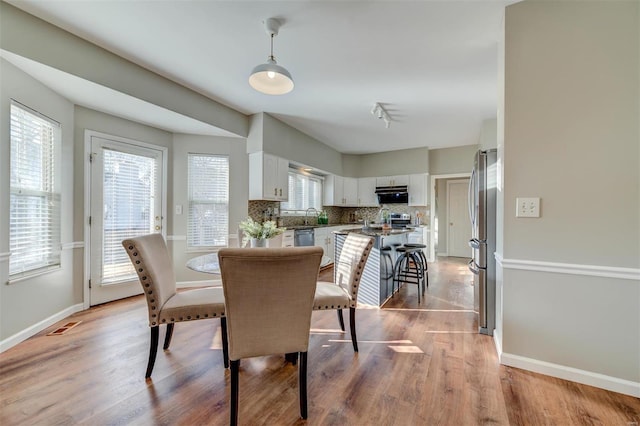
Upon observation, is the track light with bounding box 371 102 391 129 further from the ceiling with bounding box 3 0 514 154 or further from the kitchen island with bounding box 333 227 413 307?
the kitchen island with bounding box 333 227 413 307

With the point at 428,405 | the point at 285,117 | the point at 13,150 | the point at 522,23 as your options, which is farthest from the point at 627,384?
the point at 13,150

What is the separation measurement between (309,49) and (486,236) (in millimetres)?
2327

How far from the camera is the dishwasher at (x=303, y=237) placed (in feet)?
15.5

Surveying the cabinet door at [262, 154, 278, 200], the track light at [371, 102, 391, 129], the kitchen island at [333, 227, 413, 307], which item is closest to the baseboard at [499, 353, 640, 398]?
the kitchen island at [333, 227, 413, 307]

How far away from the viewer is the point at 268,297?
139 cm

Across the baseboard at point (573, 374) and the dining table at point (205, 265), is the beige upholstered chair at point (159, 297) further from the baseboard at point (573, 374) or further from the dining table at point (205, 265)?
the baseboard at point (573, 374)

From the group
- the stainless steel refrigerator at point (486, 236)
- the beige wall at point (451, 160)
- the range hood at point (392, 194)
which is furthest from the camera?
the range hood at point (392, 194)

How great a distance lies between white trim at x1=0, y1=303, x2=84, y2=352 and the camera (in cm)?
225

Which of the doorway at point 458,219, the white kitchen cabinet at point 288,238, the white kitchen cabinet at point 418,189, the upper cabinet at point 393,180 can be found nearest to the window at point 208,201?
the white kitchen cabinet at point 288,238

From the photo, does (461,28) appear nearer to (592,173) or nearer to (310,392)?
(592,173)

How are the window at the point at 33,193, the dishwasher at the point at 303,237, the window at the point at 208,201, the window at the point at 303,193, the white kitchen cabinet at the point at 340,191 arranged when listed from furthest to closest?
the white kitchen cabinet at the point at 340,191 < the window at the point at 303,193 < the dishwasher at the point at 303,237 < the window at the point at 208,201 < the window at the point at 33,193

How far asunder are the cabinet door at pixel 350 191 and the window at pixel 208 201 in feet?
11.0

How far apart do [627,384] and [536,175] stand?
137 centimetres

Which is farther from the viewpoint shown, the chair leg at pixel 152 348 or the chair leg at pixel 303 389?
the chair leg at pixel 152 348
